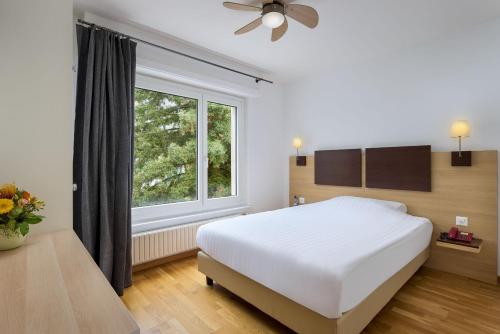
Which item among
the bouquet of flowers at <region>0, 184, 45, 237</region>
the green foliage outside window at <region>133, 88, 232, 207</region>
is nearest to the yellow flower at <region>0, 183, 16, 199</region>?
the bouquet of flowers at <region>0, 184, 45, 237</region>

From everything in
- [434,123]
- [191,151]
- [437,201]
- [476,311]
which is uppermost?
[434,123]

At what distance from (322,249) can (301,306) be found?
400 mm

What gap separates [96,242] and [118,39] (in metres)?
1.91

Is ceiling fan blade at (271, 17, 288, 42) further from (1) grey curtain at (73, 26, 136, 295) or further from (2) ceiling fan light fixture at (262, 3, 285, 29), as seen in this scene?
(1) grey curtain at (73, 26, 136, 295)

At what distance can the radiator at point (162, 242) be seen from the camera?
2.72 m

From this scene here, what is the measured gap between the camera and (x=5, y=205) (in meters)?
1.06

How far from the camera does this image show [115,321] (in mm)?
648

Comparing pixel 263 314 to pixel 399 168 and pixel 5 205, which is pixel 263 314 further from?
pixel 399 168

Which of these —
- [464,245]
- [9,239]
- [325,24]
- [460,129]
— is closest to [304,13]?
Answer: [325,24]

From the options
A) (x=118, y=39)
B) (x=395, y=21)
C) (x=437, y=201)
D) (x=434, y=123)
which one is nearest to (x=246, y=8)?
(x=118, y=39)

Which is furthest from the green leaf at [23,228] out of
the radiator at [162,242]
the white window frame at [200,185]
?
the white window frame at [200,185]

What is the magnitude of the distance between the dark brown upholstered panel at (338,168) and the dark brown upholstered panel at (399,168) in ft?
0.53

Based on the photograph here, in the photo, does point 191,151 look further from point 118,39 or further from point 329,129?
point 329,129

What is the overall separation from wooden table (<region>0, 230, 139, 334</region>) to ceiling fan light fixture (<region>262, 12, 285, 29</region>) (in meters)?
1.97
